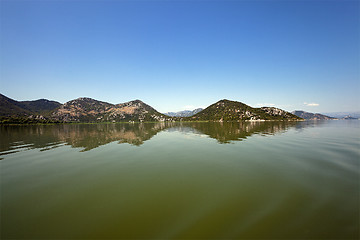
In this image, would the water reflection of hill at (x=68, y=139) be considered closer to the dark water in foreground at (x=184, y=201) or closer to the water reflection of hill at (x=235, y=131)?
the dark water in foreground at (x=184, y=201)

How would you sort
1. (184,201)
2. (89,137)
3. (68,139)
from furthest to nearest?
(89,137)
(68,139)
(184,201)

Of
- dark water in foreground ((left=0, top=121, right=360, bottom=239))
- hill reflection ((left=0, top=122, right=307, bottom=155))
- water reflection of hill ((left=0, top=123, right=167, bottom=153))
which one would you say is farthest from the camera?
hill reflection ((left=0, top=122, right=307, bottom=155))

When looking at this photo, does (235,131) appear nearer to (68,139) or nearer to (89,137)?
(89,137)

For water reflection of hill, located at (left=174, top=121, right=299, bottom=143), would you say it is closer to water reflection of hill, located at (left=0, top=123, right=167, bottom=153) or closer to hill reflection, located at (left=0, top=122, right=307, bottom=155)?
hill reflection, located at (left=0, top=122, right=307, bottom=155)

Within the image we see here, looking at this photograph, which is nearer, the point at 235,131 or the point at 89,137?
the point at 89,137

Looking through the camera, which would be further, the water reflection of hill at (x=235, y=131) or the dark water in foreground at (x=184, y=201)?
the water reflection of hill at (x=235, y=131)

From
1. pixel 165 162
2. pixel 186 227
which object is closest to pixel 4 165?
pixel 165 162

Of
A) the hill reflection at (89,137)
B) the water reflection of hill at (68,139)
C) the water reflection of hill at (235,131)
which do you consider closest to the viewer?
the water reflection of hill at (68,139)

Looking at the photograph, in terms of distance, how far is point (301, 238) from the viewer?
552 centimetres

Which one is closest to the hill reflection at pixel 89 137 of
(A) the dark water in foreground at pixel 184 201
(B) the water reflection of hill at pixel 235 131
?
(B) the water reflection of hill at pixel 235 131

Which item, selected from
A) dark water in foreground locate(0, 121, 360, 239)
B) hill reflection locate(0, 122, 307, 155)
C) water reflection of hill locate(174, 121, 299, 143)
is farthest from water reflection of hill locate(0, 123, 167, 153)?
water reflection of hill locate(174, 121, 299, 143)

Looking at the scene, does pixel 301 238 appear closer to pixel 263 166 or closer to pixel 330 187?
pixel 330 187

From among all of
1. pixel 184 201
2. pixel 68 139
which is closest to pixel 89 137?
pixel 68 139

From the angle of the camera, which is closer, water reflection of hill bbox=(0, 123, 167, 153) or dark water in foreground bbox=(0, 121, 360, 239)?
dark water in foreground bbox=(0, 121, 360, 239)
